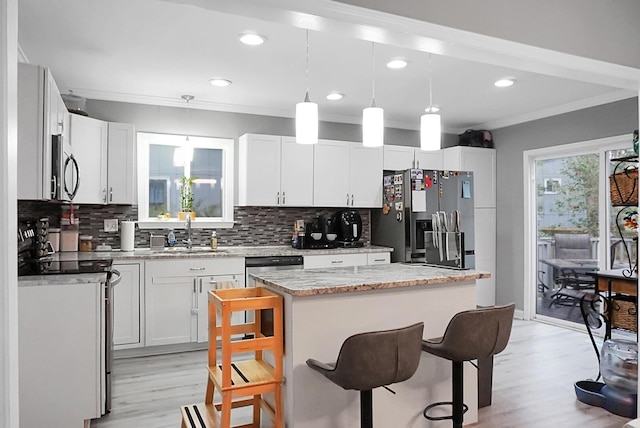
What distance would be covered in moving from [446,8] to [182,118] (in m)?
3.48

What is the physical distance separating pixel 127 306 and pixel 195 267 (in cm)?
68

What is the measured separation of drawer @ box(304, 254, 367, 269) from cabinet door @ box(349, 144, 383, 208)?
672mm

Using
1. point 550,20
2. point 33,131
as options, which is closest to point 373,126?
point 550,20

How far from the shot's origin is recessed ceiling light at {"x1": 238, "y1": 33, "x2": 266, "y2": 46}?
10.0ft

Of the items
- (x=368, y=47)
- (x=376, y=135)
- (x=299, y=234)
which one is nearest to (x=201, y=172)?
(x=299, y=234)

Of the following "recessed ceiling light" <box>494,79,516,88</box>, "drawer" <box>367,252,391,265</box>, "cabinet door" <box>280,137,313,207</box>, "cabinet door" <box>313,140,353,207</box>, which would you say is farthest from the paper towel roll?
"recessed ceiling light" <box>494,79,516,88</box>

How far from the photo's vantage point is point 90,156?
4148 millimetres

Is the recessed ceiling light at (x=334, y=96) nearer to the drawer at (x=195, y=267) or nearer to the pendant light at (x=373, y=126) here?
the drawer at (x=195, y=267)

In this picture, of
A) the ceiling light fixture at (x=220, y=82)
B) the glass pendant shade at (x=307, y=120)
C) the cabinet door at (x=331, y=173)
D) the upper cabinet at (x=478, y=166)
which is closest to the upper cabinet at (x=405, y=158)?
the upper cabinet at (x=478, y=166)

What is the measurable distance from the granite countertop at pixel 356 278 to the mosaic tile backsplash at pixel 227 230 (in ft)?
7.75

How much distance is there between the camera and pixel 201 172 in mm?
5012

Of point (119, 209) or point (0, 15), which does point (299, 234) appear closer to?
point (119, 209)

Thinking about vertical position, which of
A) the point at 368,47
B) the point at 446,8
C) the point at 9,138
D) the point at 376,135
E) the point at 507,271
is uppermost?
the point at 368,47

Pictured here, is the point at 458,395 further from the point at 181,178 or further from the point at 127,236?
the point at 181,178
